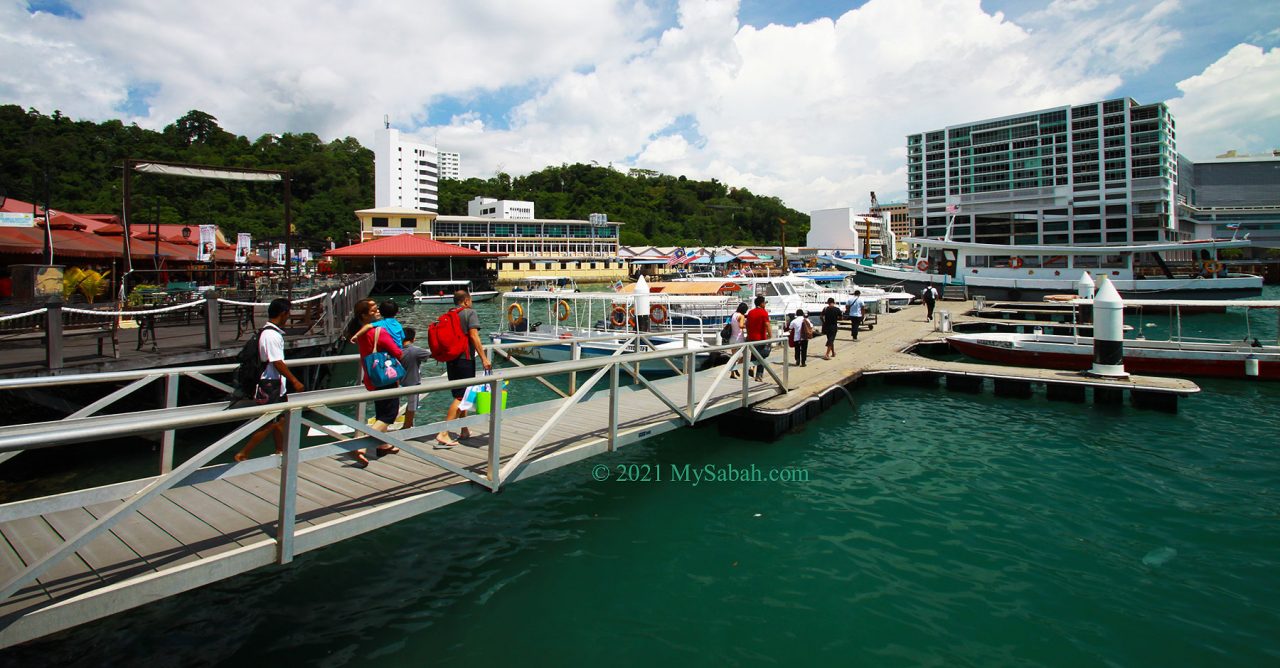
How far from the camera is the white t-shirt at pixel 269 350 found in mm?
6625

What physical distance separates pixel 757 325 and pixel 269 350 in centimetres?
1028

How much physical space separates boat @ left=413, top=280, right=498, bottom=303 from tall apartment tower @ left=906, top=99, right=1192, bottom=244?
2392 inches

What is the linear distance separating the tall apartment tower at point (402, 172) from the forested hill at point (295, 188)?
4.34 meters

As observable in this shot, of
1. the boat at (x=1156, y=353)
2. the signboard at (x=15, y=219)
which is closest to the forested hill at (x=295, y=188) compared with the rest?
the signboard at (x=15, y=219)

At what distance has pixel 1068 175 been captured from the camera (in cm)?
9444

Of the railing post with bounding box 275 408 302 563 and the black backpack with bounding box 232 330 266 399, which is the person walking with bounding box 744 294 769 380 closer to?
the black backpack with bounding box 232 330 266 399

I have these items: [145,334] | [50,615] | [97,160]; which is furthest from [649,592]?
[97,160]

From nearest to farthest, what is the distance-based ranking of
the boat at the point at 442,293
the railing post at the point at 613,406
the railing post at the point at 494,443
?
1. the railing post at the point at 494,443
2. the railing post at the point at 613,406
3. the boat at the point at 442,293

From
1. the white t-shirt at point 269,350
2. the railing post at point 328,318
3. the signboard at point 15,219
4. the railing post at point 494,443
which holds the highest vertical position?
the signboard at point 15,219

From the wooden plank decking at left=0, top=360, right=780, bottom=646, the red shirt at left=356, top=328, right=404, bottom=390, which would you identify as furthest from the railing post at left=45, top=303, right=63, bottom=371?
the red shirt at left=356, top=328, right=404, bottom=390

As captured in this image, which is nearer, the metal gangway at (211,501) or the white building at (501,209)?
the metal gangway at (211,501)

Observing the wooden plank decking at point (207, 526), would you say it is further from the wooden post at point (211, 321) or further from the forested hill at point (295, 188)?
the forested hill at point (295, 188)

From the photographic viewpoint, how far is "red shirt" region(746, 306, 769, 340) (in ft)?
47.1

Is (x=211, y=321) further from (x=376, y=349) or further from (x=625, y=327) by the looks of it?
(x=625, y=327)
